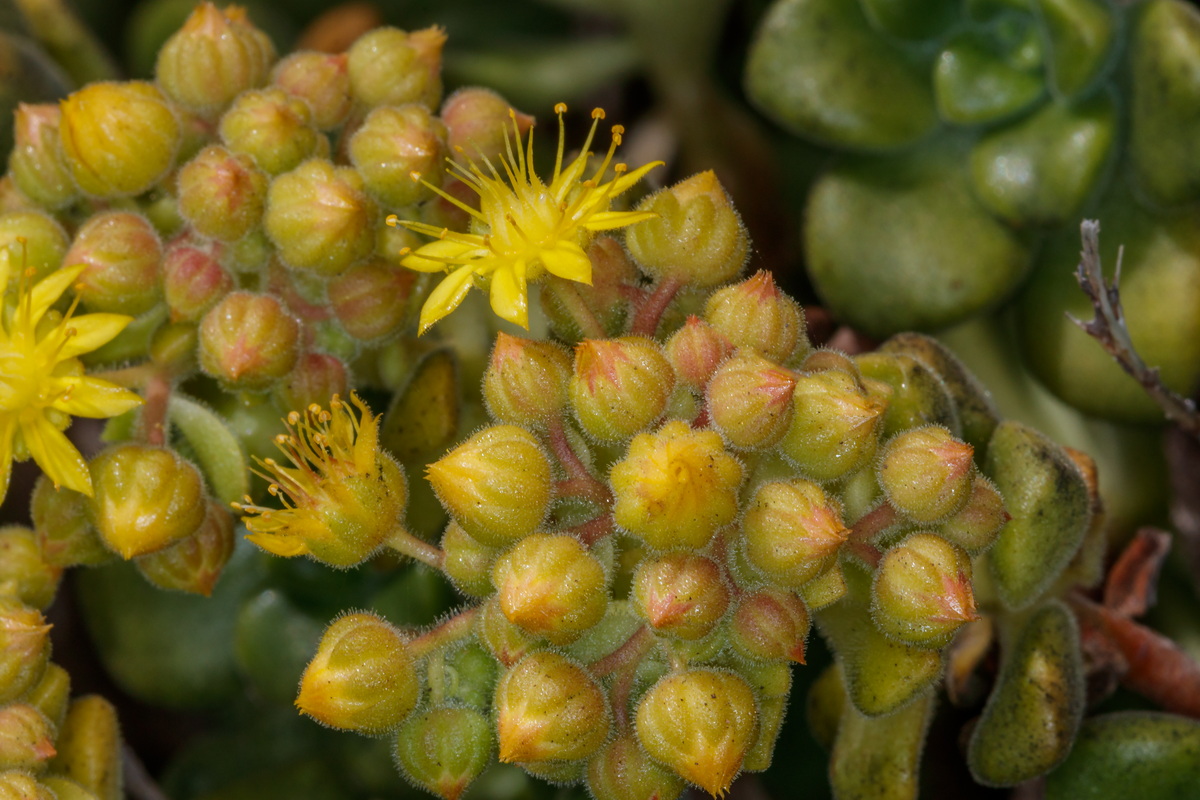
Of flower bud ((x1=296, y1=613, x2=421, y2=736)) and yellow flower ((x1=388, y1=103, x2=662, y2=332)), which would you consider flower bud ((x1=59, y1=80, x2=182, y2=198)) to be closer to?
yellow flower ((x1=388, y1=103, x2=662, y2=332))

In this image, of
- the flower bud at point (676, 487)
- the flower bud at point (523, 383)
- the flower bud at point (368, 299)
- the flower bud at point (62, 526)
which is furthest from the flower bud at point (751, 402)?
the flower bud at point (62, 526)

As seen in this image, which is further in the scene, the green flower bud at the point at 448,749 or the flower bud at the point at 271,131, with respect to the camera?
Answer: the flower bud at the point at 271,131

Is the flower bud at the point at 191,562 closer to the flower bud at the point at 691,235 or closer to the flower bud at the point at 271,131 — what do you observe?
the flower bud at the point at 271,131

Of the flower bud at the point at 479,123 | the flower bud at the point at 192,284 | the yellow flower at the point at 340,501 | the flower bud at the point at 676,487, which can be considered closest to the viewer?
the flower bud at the point at 676,487

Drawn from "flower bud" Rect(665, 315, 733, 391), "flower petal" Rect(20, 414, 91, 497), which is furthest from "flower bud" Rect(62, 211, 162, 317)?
"flower bud" Rect(665, 315, 733, 391)

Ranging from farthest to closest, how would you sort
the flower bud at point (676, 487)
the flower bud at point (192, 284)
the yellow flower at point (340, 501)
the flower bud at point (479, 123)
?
the flower bud at point (479, 123)
the flower bud at point (192, 284)
the yellow flower at point (340, 501)
the flower bud at point (676, 487)

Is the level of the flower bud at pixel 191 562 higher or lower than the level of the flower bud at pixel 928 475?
lower

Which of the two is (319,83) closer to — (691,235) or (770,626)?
(691,235)

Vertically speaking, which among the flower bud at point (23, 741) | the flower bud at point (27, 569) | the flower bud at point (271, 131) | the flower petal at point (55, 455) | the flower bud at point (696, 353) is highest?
the flower bud at point (271, 131)
